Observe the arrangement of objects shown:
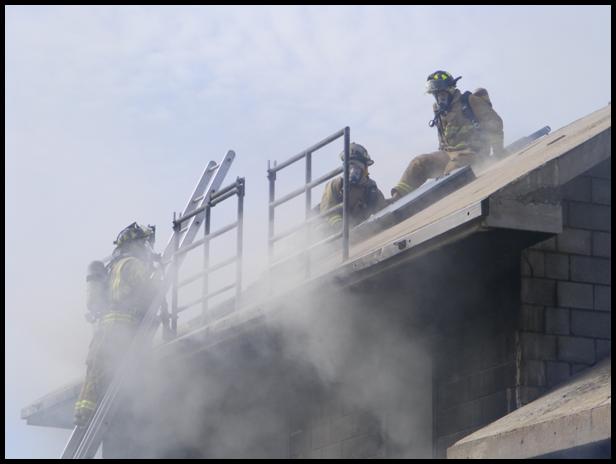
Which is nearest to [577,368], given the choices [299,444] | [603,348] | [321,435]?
[603,348]

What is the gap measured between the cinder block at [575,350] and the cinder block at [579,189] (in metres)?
0.98

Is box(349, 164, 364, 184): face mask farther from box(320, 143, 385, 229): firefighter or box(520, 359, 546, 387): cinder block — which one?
box(520, 359, 546, 387): cinder block

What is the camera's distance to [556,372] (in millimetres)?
10422

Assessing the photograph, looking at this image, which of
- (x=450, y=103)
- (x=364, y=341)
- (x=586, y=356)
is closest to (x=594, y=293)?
(x=586, y=356)

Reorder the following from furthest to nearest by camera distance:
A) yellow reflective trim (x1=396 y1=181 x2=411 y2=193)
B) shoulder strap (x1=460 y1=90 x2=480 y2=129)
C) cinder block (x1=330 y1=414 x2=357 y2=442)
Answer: shoulder strap (x1=460 y1=90 x2=480 y2=129), yellow reflective trim (x1=396 y1=181 x2=411 y2=193), cinder block (x1=330 y1=414 x2=357 y2=442)

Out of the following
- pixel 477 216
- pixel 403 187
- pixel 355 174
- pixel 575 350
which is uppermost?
pixel 403 187

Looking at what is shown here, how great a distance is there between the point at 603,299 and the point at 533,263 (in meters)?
0.57

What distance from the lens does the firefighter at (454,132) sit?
15.2 metres

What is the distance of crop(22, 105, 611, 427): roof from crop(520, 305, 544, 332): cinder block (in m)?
0.79

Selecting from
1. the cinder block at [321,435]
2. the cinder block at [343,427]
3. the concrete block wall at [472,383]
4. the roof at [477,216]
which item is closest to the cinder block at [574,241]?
the roof at [477,216]

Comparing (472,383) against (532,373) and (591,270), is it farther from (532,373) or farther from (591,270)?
(591,270)

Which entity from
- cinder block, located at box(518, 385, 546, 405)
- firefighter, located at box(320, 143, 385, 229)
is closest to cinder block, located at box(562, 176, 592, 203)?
cinder block, located at box(518, 385, 546, 405)

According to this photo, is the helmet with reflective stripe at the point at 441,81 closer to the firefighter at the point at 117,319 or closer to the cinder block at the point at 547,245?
the firefighter at the point at 117,319

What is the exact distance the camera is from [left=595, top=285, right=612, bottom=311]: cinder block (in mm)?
10656
